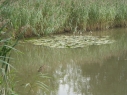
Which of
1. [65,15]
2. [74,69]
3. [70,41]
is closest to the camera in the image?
[74,69]

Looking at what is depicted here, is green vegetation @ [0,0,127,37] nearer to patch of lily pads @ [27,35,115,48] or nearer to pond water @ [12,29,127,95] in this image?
patch of lily pads @ [27,35,115,48]

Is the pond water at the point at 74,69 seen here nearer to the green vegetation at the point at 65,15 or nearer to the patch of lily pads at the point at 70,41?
the patch of lily pads at the point at 70,41

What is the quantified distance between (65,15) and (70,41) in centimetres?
140

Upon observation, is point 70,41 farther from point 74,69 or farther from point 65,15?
point 74,69

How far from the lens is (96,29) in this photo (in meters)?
9.08

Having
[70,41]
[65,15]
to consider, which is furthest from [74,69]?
[65,15]

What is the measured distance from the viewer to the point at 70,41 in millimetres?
7230

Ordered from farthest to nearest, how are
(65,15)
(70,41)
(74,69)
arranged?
(65,15), (70,41), (74,69)

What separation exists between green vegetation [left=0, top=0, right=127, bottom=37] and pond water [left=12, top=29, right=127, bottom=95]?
837 millimetres

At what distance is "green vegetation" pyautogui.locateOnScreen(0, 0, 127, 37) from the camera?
24.0 feet

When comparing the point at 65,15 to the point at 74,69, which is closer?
the point at 74,69

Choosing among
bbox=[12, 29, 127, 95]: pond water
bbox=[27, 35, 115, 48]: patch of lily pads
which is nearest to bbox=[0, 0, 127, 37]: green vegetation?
bbox=[27, 35, 115, 48]: patch of lily pads

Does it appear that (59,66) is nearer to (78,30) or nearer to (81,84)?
(81,84)

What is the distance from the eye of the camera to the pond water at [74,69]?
13.6ft
